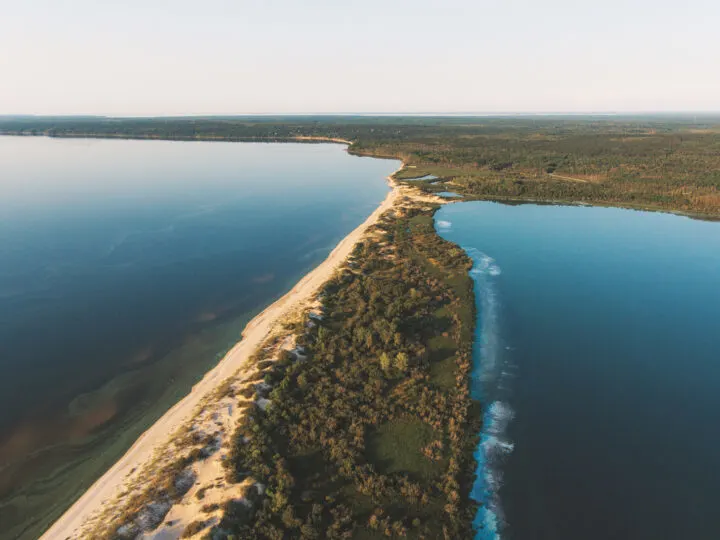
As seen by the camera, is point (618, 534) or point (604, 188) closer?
point (618, 534)

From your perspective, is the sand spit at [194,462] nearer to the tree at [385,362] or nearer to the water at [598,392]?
the tree at [385,362]

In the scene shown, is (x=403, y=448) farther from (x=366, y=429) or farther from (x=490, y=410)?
(x=490, y=410)

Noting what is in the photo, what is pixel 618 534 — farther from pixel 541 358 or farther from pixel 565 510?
pixel 541 358

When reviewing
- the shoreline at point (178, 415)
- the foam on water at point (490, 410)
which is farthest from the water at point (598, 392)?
the shoreline at point (178, 415)

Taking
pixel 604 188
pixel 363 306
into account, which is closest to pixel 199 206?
pixel 363 306

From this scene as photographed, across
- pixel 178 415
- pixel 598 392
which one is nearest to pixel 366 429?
pixel 178 415

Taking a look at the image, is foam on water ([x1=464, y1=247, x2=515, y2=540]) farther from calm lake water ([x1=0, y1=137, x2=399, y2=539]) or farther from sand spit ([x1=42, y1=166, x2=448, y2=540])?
calm lake water ([x1=0, y1=137, x2=399, y2=539])
